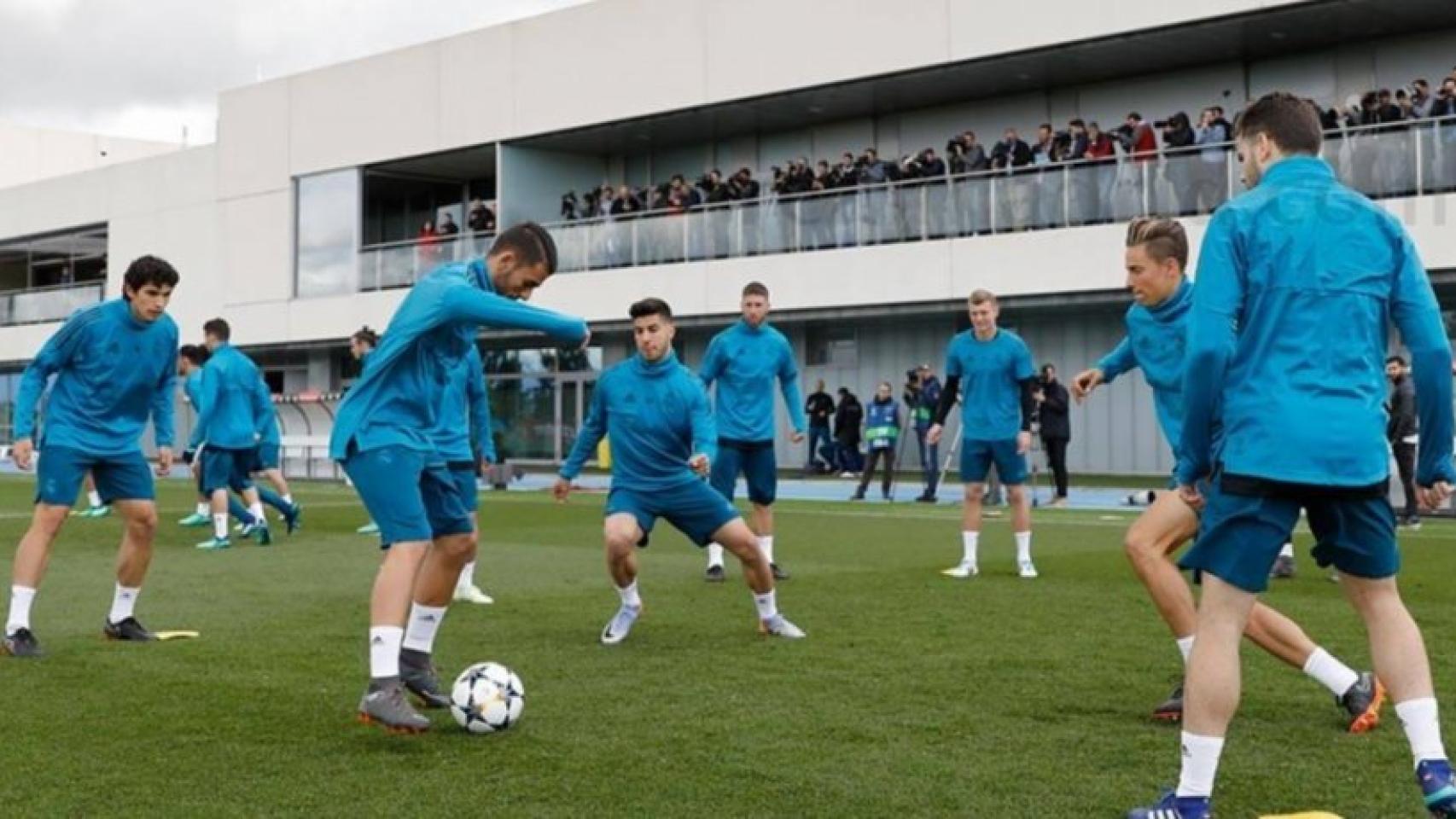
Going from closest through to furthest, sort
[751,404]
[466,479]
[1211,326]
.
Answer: [1211,326] → [466,479] → [751,404]

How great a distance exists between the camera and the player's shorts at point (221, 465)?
15.7 metres

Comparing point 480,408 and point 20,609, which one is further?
point 480,408

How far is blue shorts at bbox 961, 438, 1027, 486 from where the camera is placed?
12.2 metres

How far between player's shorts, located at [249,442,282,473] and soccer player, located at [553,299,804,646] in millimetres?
8059

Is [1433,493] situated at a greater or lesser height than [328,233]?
lesser

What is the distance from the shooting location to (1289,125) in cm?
477

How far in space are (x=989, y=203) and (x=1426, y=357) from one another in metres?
24.2

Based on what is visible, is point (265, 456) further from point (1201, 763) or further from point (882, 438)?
point (1201, 763)

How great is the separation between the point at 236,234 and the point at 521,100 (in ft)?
38.0

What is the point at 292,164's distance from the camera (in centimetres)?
4225

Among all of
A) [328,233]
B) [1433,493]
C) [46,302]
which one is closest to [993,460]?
[1433,493]

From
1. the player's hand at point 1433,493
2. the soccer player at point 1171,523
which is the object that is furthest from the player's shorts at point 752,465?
the player's hand at point 1433,493

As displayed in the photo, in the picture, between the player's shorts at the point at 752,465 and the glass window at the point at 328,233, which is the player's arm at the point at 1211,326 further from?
the glass window at the point at 328,233

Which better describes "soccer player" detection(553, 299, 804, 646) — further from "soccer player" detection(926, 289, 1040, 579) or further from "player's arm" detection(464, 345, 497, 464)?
"soccer player" detection(926, 289, 1040, 579)
